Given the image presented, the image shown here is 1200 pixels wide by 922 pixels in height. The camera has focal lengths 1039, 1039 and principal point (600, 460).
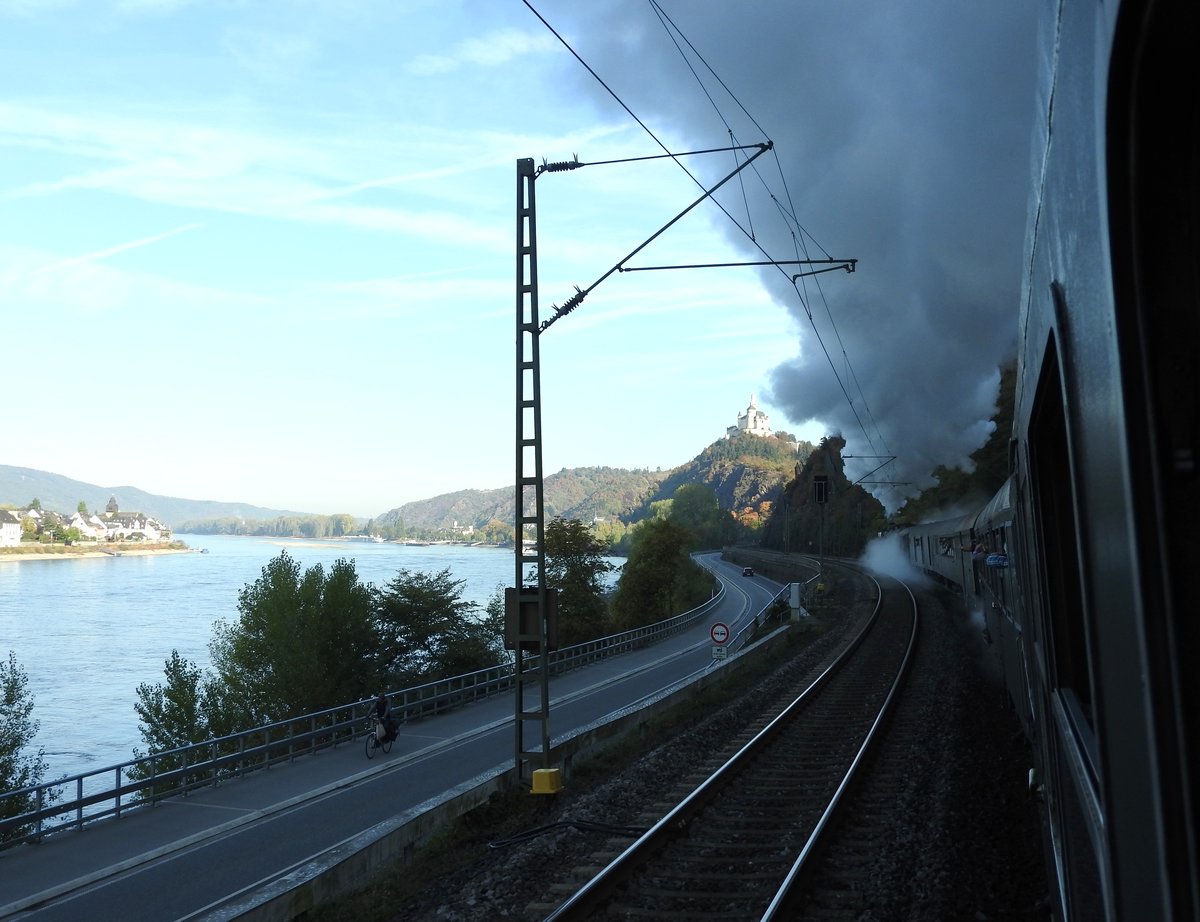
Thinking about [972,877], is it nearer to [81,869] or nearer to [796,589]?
[81,869]

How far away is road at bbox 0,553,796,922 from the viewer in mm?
12023

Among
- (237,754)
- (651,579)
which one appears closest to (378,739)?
(237,754)

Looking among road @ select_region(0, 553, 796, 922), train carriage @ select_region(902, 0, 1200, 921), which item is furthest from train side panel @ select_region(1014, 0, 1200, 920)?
road @ select_region(0, 553, 796, 922)

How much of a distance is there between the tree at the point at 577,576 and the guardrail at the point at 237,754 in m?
5.84

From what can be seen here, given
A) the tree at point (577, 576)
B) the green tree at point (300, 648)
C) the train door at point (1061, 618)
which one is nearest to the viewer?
the train door at point (1061, 618)

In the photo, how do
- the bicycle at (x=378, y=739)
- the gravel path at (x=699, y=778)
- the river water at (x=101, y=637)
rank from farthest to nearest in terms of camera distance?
the river water at (x=101, y=637) → the bicycle at (x=378, y=739) → the gravel path at (x=699, y=778)

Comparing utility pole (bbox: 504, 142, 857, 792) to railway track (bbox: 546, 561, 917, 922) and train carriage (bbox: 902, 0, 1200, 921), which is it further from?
train carriage (bbox: 902, 0, 1200, 921)

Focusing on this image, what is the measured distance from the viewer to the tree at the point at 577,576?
5650 centimetres

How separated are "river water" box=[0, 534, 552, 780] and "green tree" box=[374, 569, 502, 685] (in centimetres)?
732

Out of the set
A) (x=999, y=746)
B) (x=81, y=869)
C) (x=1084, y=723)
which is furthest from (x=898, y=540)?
(x=1084, y=723)

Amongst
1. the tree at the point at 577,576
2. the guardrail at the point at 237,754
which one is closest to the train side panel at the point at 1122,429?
the guardrail at the point at 237,754

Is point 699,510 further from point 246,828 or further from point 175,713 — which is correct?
point 246,828

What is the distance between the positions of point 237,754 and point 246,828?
497cm

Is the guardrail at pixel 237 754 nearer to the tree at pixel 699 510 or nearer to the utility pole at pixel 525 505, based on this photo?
the utility pole at pixel 525 505
